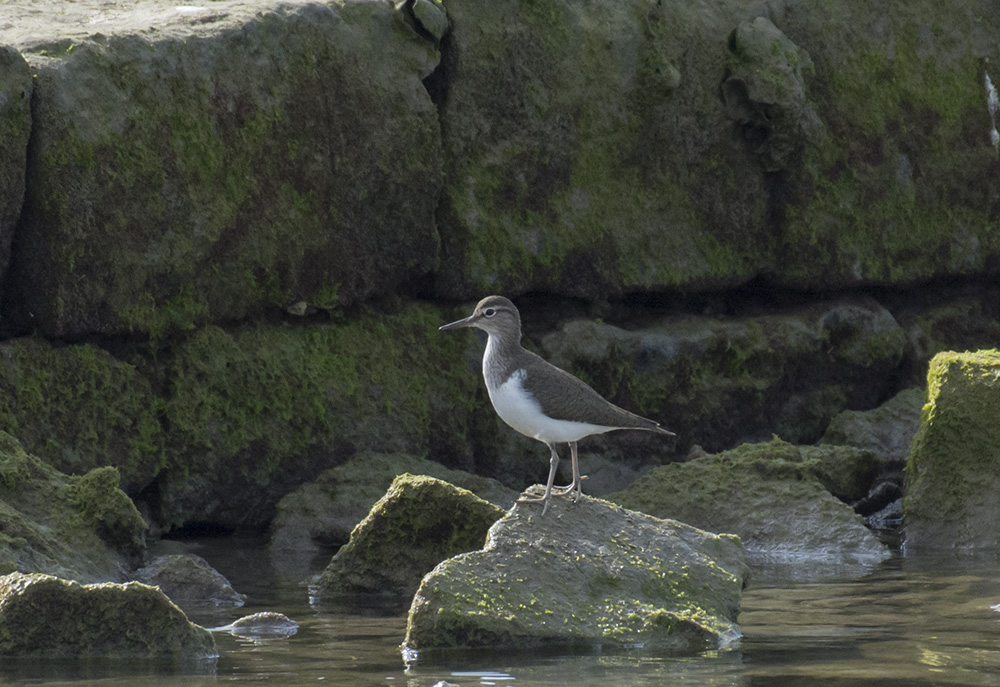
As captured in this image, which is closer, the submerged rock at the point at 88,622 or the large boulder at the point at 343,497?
the submerged rock at the point at 88,622

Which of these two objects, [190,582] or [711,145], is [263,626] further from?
[711,145]

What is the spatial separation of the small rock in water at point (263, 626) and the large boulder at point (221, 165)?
2866mm

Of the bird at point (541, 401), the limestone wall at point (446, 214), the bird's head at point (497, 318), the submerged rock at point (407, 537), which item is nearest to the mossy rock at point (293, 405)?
the limestone wall at point (446, 214)

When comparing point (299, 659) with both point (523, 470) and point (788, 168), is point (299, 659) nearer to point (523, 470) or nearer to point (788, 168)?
point (523, 470)

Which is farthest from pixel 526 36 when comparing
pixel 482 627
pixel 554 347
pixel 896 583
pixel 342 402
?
pixel 482 627

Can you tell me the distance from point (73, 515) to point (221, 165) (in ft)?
8.78

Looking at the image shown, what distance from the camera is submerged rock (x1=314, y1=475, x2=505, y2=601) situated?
8.05 meters

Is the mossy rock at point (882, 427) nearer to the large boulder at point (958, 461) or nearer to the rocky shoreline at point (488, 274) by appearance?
the rocky shoreline at point (488, 274)

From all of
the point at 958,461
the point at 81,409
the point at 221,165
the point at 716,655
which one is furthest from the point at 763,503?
the point at 81,409

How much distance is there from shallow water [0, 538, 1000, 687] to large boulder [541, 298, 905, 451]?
3.31 m

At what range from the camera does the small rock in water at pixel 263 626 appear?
7.19 metres

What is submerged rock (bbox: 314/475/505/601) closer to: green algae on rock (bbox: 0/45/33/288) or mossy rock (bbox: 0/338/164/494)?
mossy rock (bbox: 0/338/164/494)

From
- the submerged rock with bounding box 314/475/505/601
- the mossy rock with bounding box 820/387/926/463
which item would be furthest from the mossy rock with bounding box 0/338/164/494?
the mossy rock with bounding box 820/387/926/463

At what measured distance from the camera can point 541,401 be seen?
7398 mm
